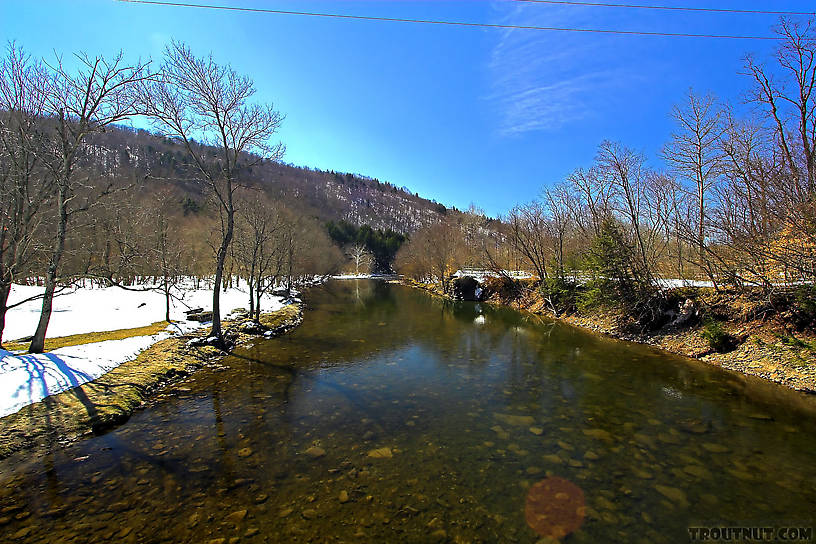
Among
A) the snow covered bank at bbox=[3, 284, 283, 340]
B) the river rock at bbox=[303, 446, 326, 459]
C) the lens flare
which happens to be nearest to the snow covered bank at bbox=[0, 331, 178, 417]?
the snow covered bank at bbox=[3, 284, 283, 340]

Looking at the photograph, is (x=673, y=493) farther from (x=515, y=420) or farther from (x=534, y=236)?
(x=534, y=236)

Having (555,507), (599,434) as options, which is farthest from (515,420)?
(555,507)

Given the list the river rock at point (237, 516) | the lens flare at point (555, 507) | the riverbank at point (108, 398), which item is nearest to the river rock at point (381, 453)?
the river rock at point (237, 516)

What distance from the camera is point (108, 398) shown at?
27.5 feet

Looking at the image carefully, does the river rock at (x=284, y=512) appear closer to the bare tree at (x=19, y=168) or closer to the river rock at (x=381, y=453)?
the river rock at (x=381, y=453)

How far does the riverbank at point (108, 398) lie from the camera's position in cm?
659

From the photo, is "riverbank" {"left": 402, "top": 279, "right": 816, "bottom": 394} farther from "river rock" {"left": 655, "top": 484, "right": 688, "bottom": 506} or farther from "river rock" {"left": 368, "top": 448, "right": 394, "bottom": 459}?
"river rock" {"left": 368, "top": 448, "right": 394, "bottom": 459}

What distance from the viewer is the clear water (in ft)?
15.7

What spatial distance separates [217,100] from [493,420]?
16793mm

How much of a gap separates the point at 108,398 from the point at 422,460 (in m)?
8.16

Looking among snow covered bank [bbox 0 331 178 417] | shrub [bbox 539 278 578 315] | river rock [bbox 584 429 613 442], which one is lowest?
river rock [bbox 584 429 613 442]

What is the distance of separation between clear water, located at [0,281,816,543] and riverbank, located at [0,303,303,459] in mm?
502

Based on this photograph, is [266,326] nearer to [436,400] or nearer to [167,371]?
[167,371]

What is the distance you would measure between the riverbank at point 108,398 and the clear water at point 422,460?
50cm
